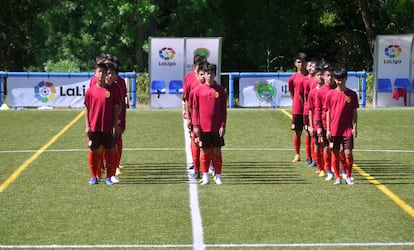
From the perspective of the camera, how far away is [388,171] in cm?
1662

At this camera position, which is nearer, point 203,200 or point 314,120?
point 203,200

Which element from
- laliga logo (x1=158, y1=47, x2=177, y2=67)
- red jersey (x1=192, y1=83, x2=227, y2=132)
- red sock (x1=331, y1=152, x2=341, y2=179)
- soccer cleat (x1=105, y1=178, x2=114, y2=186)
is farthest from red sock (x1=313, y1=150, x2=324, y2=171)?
laliga logo (x1=158, y1=47, x2=177, y2=67)

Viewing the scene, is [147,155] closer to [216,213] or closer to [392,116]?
[216,213]

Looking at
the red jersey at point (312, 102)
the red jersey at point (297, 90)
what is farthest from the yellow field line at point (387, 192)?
the red jersey at point (297, 90)

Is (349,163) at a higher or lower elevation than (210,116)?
Result: lower

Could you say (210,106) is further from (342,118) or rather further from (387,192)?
(387,192)

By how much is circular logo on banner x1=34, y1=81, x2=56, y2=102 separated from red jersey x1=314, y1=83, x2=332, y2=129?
17.5 metres

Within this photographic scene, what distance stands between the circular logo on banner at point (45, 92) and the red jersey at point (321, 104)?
17.5 m

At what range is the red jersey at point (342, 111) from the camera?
14672mm

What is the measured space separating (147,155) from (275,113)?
10890 millimetres

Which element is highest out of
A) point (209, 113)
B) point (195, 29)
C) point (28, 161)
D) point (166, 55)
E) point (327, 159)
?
point (195, 29)

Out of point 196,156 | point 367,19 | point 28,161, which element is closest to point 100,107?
point 196,156

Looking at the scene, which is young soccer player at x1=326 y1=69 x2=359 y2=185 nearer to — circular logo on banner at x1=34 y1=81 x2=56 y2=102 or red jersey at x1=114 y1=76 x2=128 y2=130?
red jersey at x1=114 y1=76 x2=128 y2=130

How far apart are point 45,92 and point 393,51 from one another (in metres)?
11.2
